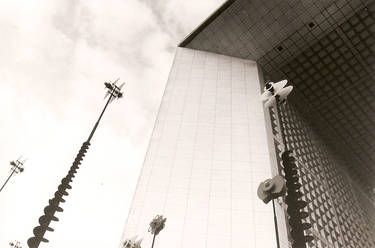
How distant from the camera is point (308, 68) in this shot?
36.5 m

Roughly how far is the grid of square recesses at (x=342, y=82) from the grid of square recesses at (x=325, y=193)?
237cm

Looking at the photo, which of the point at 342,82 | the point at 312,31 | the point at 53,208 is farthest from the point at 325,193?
the point at 53,208

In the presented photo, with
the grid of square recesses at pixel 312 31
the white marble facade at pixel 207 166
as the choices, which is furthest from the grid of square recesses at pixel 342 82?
the white marble facade at pixel 207 166

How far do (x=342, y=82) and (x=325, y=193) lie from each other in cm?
1322

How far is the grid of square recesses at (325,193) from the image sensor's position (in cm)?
2843

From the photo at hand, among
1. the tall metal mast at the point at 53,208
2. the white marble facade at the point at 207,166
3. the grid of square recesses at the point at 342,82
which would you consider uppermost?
the grid of square recesses at the point at 342,82

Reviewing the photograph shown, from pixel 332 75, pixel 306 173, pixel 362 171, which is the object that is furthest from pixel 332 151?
pixel 306 173

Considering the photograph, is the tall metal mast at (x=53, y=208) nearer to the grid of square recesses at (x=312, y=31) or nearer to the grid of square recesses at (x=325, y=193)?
the grid of square recesses at (x=325, y=193)

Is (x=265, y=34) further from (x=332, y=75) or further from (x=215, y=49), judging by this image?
(x=332, y=75)

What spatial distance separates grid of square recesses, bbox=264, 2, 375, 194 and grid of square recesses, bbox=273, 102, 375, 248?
2373mm

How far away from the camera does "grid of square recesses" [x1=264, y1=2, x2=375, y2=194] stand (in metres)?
33.5

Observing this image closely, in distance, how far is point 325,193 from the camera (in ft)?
108

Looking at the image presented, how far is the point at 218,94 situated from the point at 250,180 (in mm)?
10615

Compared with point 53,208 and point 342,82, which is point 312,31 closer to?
point 342,82
